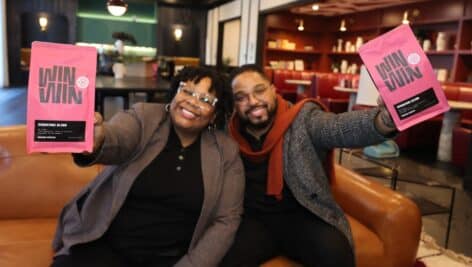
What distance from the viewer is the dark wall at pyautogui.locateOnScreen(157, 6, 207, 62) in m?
11.3

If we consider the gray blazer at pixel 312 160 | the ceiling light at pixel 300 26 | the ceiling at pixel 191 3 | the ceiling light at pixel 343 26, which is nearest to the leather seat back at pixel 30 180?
the gray blazer at pixel 312 160

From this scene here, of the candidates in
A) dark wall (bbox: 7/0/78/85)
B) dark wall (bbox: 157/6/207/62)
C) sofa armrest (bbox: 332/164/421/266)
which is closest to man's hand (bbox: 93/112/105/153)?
sofa armrest (bbox: 332/164/421/266)

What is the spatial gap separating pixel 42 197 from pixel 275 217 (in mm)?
1040

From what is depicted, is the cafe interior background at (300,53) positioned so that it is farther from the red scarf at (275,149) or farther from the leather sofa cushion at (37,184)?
the red scarf at (275,149)

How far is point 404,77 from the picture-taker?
117 centimetres

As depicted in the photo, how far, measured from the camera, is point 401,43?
117 centimetres

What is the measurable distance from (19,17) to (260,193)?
1071 cm

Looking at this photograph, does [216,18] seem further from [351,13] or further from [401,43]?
[401,43]

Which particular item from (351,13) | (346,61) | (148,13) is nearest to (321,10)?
(351,13)

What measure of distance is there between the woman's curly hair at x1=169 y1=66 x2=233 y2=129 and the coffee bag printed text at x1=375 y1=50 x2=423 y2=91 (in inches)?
23.0

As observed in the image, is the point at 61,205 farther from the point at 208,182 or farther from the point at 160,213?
the point at 208,182

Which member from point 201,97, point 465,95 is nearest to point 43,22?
point 465,95

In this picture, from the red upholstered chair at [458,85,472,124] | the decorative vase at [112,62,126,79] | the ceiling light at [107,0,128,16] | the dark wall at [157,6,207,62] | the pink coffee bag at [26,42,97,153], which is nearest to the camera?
the pink coffee bag at [26,42,97,153]

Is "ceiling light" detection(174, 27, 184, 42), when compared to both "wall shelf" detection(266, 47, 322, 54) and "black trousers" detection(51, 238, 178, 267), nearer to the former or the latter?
"wall shelf" detection(266, 47, 322, 54)
